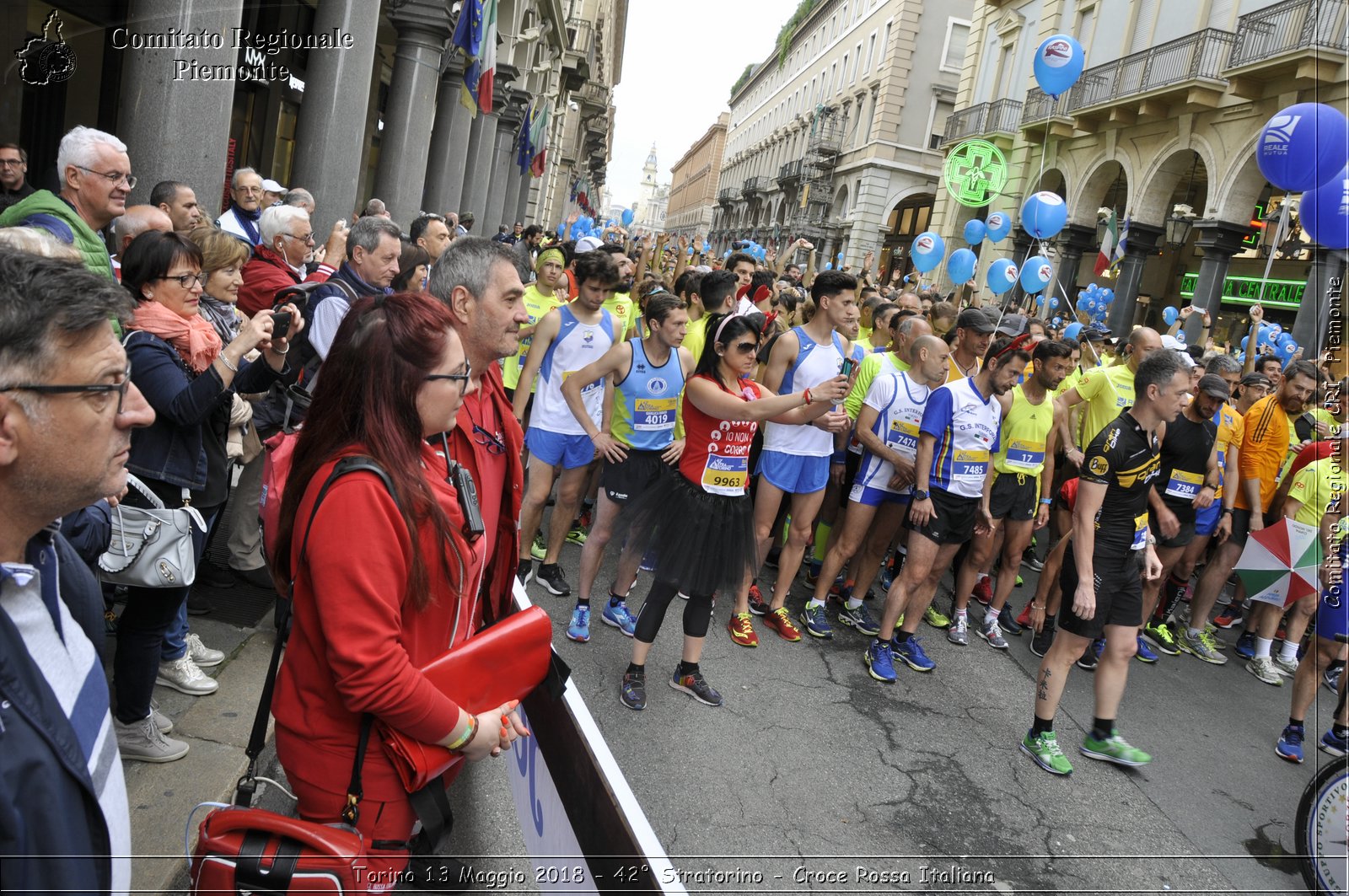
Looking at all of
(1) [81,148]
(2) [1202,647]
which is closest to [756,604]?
(2) [1202,647]

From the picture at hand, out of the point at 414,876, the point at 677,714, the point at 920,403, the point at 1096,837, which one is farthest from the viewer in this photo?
the point at 920,403

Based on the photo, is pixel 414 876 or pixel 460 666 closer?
pixel 460 666

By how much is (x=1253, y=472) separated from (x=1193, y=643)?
1.55 m

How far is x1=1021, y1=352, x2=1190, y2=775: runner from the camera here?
4602 millimetres

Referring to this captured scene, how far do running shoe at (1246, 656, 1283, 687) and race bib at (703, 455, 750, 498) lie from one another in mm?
4890

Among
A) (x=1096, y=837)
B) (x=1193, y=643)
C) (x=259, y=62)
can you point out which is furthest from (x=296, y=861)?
(x=259, y=62)

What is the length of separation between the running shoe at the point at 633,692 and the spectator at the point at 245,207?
169 inches

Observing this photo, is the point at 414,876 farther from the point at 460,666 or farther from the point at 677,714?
the point at 677,714

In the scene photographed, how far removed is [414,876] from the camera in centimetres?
281

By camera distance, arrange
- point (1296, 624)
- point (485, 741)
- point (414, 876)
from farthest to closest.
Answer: point (1296, 624) < point (414, 876) < point (485, 741)

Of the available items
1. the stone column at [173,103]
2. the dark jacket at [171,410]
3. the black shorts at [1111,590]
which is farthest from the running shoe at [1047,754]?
the stone column at [173,103]

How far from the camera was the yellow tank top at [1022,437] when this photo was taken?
6.35 meters

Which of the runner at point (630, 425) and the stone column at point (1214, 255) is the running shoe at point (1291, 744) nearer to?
the runner at point (630, 425)

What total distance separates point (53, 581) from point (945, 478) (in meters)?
4.86
